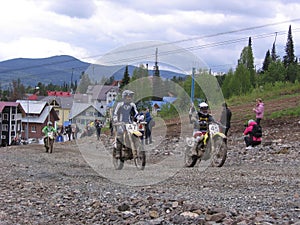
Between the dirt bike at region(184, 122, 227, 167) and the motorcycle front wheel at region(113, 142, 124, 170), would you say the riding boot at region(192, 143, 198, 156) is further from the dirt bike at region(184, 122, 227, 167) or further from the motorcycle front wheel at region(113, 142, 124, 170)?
the motorcycle front wheel at region(113, 142, 124, 170)

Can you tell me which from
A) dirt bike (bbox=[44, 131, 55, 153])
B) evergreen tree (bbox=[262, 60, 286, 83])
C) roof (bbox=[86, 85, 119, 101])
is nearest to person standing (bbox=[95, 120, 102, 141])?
dirt bike (bbox=[44, 131, 55, 153])

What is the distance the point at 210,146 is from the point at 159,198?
629 cm

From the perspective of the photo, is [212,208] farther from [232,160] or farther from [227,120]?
[227,120]

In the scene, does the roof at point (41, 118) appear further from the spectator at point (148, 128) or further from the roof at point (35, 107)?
the spectator at point (148, 128)

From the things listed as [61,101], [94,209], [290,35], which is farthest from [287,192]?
[61,101]

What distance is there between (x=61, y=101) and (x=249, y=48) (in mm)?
55793

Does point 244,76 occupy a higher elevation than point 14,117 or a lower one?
higher

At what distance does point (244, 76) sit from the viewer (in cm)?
7444

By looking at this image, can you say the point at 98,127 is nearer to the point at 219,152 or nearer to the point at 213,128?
the point at 213,128

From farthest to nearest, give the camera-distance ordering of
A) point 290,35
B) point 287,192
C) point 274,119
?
point 290,35 < point 274,119 < point 287,192

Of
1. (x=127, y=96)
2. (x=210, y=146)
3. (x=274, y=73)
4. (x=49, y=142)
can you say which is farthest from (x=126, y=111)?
(x=274, y=73)

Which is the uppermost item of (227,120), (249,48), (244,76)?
(249,48)

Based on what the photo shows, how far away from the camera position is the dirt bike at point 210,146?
14.6 meters

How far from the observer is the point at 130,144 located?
14234 millimetres
